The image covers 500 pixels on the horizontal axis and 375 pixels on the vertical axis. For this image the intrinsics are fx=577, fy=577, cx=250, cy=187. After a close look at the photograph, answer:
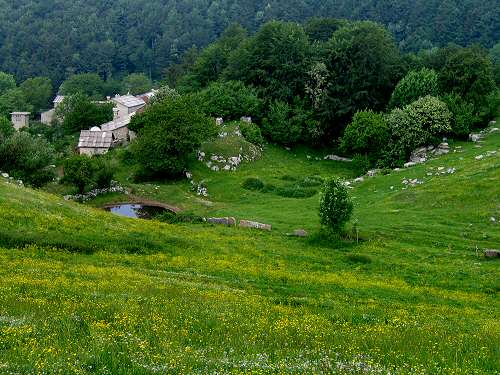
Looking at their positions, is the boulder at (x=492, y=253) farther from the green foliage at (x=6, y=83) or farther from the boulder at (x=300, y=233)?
the green foliage at (x=6, y=83)

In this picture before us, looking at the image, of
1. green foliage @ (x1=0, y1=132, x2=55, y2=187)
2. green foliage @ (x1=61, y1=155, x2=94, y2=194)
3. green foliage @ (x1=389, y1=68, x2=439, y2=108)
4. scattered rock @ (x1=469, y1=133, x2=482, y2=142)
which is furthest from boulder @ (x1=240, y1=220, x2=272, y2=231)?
green foliage @ (x1=389, y1=68, x2=439, y2=108)

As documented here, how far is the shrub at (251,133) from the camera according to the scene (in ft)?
261

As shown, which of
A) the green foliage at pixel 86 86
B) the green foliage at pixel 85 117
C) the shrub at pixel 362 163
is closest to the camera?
the shrub at pixel 362 163

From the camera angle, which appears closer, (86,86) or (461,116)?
(461,116)

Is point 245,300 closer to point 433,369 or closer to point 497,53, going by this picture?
point 433,369

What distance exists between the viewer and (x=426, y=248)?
4138cm

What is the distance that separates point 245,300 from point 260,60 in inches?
2718

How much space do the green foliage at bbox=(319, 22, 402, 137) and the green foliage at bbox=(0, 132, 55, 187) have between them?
40508mm

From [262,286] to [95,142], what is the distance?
2536 inches

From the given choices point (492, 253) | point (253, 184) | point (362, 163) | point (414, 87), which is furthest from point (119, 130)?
point (492, 253)

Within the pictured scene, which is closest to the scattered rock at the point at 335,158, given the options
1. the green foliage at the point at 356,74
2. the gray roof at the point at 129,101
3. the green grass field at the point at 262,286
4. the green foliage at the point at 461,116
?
the green foliage at the point at 356,74

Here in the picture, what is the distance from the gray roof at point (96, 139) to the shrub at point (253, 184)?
3047 centimetres

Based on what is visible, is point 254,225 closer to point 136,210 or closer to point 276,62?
point 136,210

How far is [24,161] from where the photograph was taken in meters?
61.2
